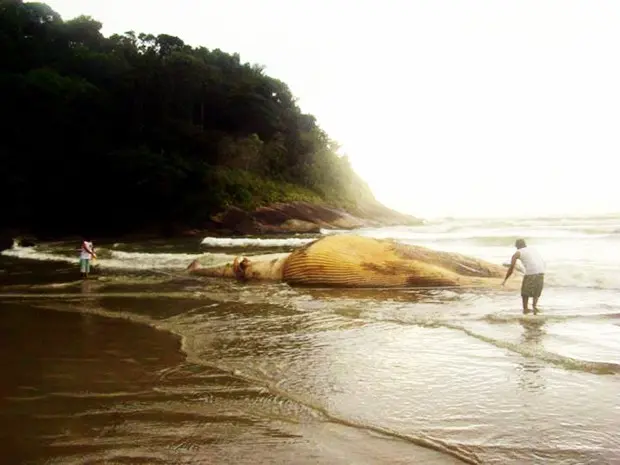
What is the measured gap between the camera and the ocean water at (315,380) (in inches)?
119

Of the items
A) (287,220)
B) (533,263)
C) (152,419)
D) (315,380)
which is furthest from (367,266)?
(287,220)

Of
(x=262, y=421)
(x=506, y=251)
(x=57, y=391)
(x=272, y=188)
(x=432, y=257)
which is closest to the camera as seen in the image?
(x=262, y=421)

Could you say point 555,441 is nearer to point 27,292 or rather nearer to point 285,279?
point 285,279

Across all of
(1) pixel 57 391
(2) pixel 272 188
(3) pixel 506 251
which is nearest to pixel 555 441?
(1) pixel 57 391

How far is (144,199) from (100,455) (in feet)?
138

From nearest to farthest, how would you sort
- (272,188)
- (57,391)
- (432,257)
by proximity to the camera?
1. (57,391)
2. (432,257)
3. (272,188)

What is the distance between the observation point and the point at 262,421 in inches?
134

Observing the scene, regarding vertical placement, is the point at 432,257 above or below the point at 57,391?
above

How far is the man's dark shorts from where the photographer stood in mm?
7430

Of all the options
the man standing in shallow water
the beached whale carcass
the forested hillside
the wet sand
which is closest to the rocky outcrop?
the forested hillside

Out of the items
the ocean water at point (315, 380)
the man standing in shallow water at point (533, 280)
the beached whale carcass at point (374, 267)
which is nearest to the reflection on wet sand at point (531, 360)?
the ocean water at point (315, 380)

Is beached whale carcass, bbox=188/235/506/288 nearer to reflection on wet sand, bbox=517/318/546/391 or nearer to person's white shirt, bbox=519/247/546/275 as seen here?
person's white shirt, bbox=519/247/546/275

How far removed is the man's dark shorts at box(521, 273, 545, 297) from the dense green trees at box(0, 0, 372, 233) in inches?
1369

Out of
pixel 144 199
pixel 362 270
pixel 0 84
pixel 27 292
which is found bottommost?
pixel 27 292
